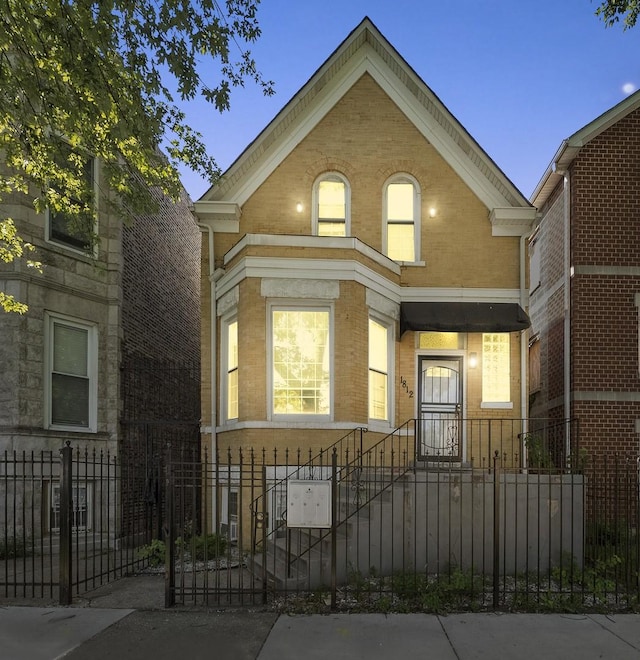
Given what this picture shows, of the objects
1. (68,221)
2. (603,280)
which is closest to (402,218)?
(603,280)

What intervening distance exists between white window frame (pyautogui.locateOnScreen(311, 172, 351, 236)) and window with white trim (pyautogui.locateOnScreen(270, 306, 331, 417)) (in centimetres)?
222

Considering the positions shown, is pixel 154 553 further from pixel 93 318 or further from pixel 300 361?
pixel 93 318

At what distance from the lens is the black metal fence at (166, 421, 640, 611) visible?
737 cm

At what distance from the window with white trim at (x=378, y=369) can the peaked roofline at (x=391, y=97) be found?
11.8ft

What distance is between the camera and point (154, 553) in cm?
1009

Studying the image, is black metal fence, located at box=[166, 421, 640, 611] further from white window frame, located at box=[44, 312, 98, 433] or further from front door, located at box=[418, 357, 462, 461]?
white window frame, located at box=[44, 312, 98, 433]

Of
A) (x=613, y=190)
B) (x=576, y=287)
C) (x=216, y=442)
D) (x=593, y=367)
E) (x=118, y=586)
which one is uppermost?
(x=613, y=190)

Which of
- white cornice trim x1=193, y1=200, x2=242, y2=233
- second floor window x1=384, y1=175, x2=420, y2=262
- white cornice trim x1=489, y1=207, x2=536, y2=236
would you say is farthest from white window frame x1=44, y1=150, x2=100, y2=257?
white cornice trim x1=489, y1=207, x2=536, y2=236

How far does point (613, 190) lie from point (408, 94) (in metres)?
4.58

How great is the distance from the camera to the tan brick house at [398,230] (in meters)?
11.9

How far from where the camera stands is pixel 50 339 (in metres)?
11.3

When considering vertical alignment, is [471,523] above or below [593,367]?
below

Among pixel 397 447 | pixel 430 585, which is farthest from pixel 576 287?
pixel 430 585

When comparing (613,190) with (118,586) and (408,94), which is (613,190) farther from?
(118,586)
